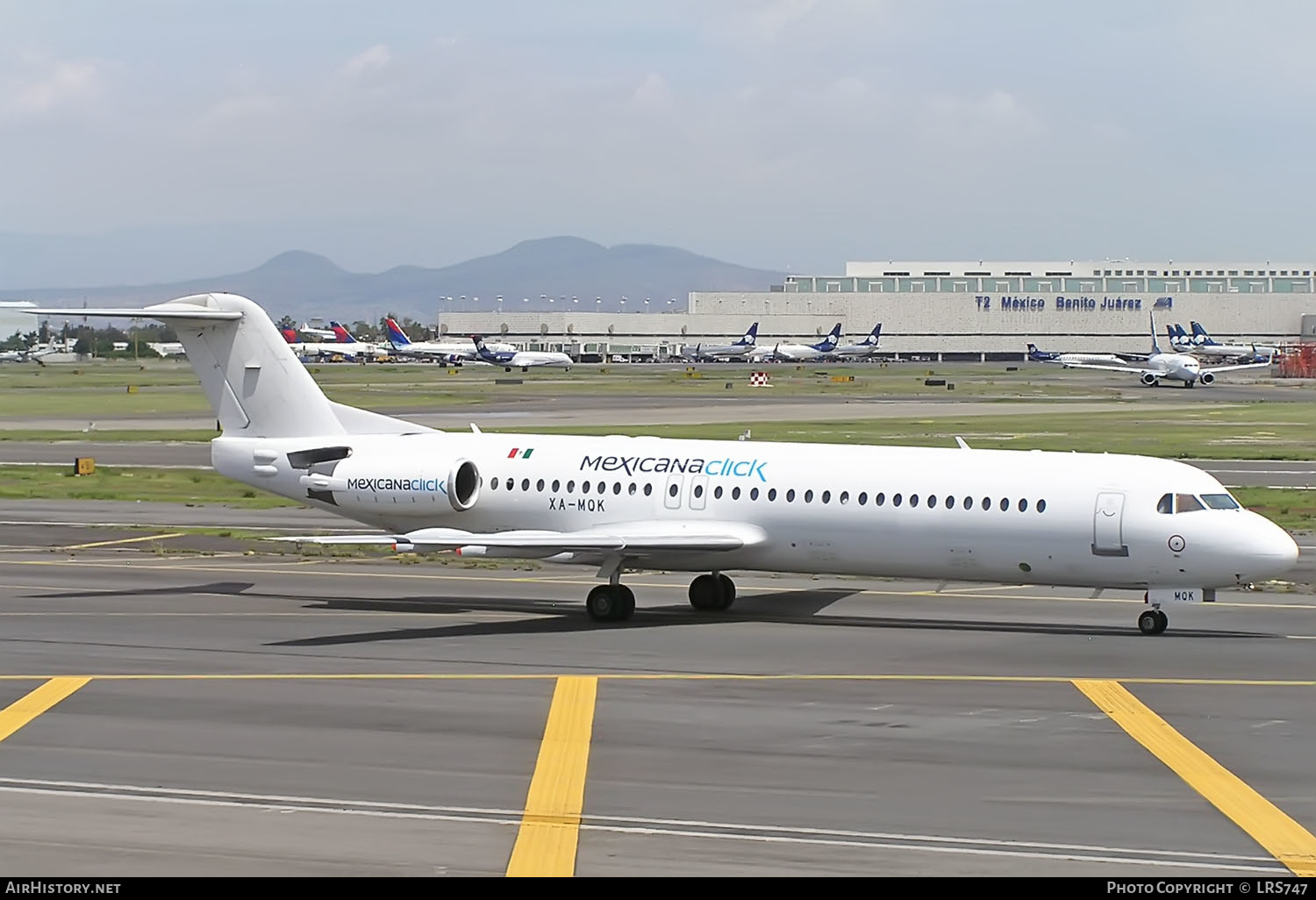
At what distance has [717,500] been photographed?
107 feet

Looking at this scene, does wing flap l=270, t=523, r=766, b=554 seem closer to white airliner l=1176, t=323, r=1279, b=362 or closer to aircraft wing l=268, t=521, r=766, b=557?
aircraft wing l=268, t=521, r=766, b=557

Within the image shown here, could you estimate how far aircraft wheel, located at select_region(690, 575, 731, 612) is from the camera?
33250 millimetres

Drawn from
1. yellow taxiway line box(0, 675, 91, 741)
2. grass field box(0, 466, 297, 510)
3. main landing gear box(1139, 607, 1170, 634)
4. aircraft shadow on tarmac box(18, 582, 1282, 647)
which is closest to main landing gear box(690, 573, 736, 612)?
aircraft shadow on tarmac box(18, 582, 1282, 647)

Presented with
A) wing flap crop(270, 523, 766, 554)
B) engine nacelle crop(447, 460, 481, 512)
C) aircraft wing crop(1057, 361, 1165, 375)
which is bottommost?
aircraft wing crop(1057, 361, 1165, 375)

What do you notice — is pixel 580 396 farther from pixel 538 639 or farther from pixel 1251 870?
pixel 1251 870

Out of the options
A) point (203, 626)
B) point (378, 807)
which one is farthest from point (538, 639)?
point (378, 807)

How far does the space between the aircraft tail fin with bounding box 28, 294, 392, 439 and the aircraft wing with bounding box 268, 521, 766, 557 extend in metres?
5.54

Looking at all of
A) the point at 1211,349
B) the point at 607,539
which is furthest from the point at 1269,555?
the point at 1211,349

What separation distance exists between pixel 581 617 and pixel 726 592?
113 inches

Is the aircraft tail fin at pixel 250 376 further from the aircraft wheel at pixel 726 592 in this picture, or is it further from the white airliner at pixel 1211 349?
the white airliner at pixel 1211 349

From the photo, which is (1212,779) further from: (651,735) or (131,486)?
(131,486)

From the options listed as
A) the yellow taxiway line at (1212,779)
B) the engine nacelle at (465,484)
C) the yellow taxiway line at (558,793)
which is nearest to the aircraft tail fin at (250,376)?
the engine nacelle at (465,484)

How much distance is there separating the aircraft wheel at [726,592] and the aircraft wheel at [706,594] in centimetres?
2

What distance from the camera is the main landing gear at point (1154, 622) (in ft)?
98.2
